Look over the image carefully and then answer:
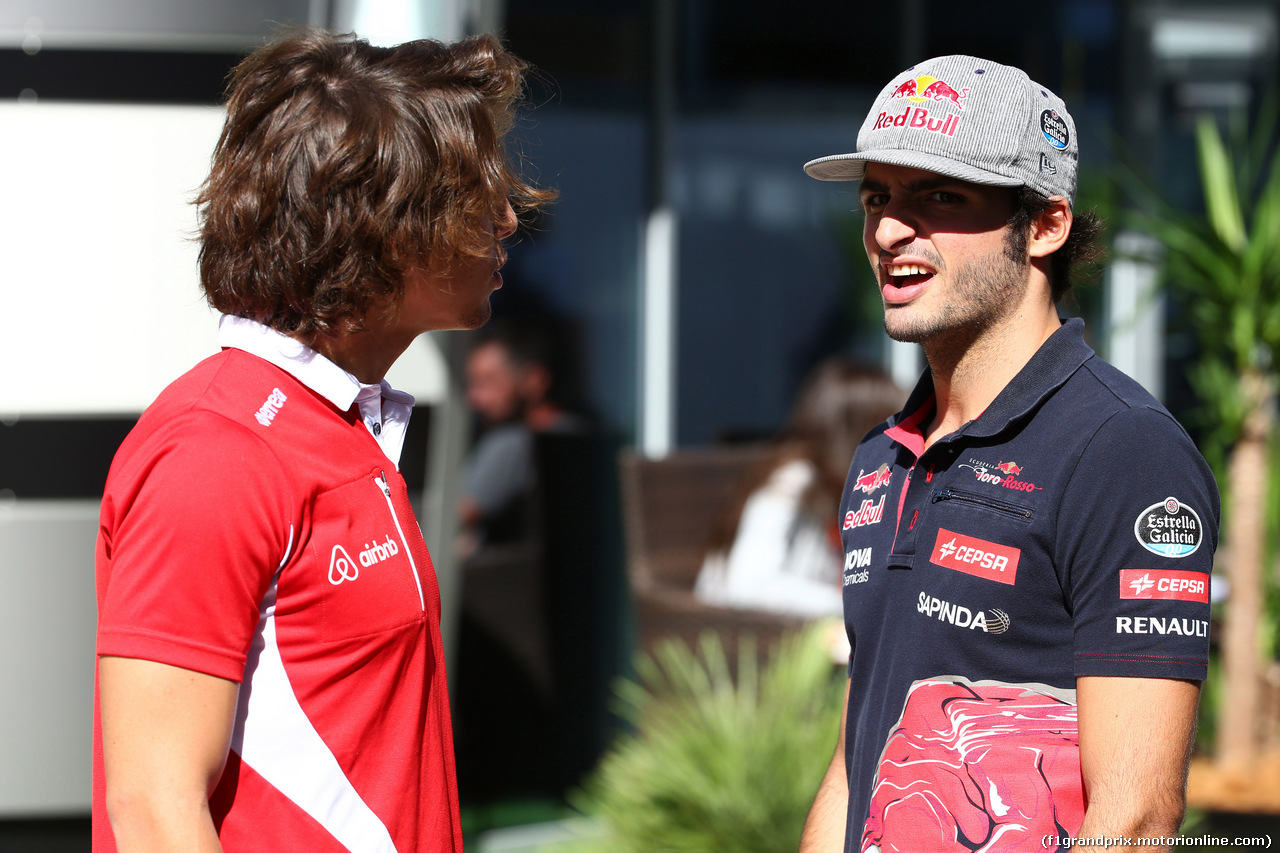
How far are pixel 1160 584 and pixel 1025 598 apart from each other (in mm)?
155

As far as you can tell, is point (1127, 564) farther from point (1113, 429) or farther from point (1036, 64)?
point (1036, 64)

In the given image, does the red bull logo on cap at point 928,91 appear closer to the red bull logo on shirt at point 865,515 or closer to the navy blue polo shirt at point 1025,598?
the navy blue polo shirt at point 1025,598

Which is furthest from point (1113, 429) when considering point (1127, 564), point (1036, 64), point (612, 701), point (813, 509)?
point (1036, 64)

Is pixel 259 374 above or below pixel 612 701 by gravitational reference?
above

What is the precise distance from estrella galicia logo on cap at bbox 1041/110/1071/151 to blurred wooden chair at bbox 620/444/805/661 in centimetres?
223

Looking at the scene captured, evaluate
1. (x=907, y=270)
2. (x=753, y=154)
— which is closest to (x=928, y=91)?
(x=907, y=270)

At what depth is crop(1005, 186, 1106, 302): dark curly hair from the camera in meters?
1.58

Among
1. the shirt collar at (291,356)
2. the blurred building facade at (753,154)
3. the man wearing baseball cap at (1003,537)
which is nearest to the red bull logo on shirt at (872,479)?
the man wearing baseball cap at (1003,537)

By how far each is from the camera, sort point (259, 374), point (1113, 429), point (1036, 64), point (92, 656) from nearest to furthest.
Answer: point (259, 374) < point (1113, 429) < point (92, 656) < point (1036, 64)

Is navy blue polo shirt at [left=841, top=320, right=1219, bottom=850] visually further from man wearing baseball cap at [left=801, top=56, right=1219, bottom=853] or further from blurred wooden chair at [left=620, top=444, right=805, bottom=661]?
blurred wooden chair at [left=620, top=444, right=805, bottom=661]

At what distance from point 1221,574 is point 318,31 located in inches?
135

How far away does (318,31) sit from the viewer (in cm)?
142

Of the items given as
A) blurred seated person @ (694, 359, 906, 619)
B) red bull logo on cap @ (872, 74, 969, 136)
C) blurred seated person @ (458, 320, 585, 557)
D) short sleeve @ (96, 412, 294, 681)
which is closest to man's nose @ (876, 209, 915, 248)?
red bull logo on cap @ (872, 74, 969, 136)

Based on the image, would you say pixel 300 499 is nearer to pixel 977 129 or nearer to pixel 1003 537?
pixel 1003 537
